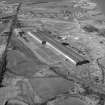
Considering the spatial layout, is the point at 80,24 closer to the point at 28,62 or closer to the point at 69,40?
the point at 69,40

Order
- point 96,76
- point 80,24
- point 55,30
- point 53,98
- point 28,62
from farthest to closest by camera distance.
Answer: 1. point 80,24
2. point 55,30
3. point 28,62
4. point 96,76
5. point 53,98

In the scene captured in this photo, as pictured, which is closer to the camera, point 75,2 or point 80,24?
point 80,24

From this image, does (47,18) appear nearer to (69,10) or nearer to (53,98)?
(69,10)

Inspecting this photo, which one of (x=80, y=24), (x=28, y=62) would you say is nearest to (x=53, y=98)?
(x=28, y=62)

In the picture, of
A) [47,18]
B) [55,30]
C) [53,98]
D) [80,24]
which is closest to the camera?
[53,98]

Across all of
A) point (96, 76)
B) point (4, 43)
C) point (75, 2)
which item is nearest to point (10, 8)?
point (75, 2)

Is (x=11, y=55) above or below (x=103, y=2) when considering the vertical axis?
below
